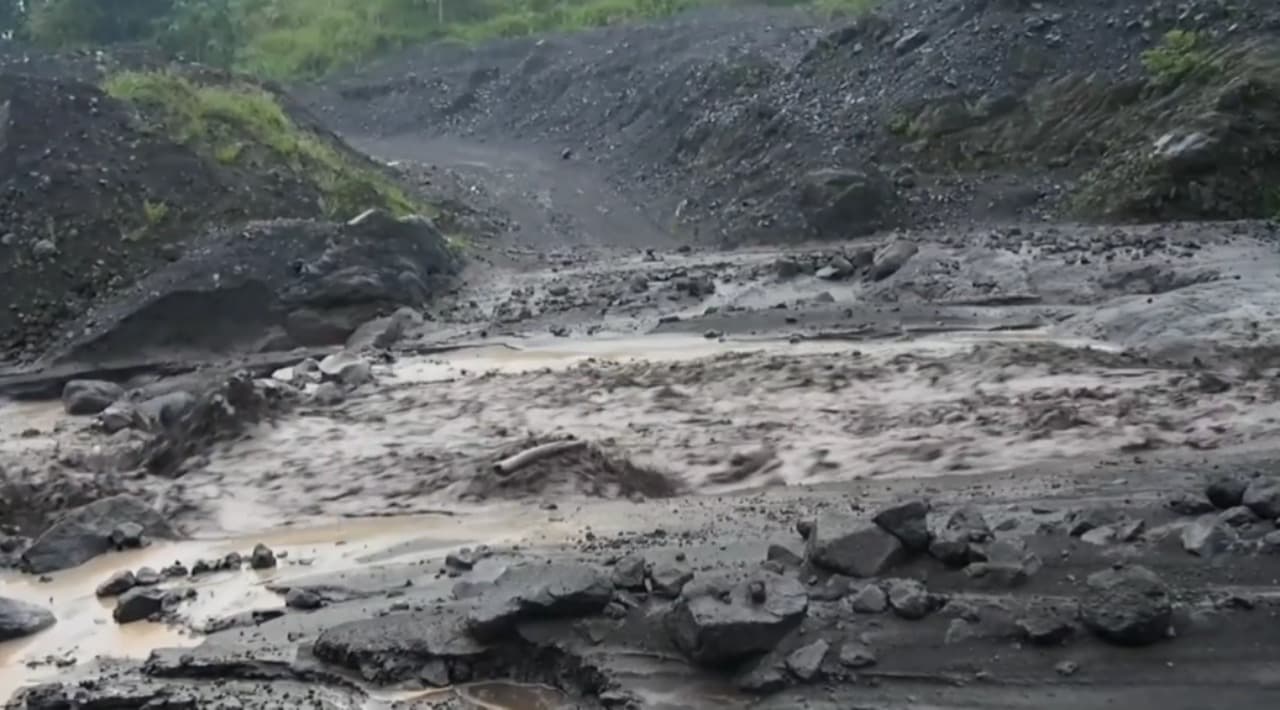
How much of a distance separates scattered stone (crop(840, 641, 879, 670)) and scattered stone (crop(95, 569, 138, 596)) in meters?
4.22

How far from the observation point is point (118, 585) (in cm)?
783

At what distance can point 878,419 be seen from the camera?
378 inches

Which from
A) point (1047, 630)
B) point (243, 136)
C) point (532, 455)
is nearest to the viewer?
point (1047, 630)

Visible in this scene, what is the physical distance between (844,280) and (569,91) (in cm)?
1782

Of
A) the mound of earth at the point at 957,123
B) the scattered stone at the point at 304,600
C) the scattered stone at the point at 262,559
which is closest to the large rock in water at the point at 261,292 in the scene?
the mound of earth at the point at 957,123

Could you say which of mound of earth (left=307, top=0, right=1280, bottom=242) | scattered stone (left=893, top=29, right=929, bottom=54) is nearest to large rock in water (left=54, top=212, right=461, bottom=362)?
mound of earth (left=307, top=0, right=1280, bottom=242)

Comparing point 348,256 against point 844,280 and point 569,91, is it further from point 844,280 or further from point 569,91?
point 569,91

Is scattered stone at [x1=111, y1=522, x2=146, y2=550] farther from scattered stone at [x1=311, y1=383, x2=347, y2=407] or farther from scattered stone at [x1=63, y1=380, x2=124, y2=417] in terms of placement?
scattered stone at [x1=63, y1=380, x2=124, y2=417]

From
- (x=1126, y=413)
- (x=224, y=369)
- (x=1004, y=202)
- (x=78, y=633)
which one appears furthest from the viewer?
(x=1004, y=202)

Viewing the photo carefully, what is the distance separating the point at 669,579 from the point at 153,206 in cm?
1335

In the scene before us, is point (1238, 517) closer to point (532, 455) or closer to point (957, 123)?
point (532, 455)

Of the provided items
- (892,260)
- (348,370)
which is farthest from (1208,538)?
(892,260)

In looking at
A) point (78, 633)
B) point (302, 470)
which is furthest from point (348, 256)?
point (78, 633)

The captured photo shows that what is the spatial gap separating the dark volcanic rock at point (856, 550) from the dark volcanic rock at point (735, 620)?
0.92 ft
